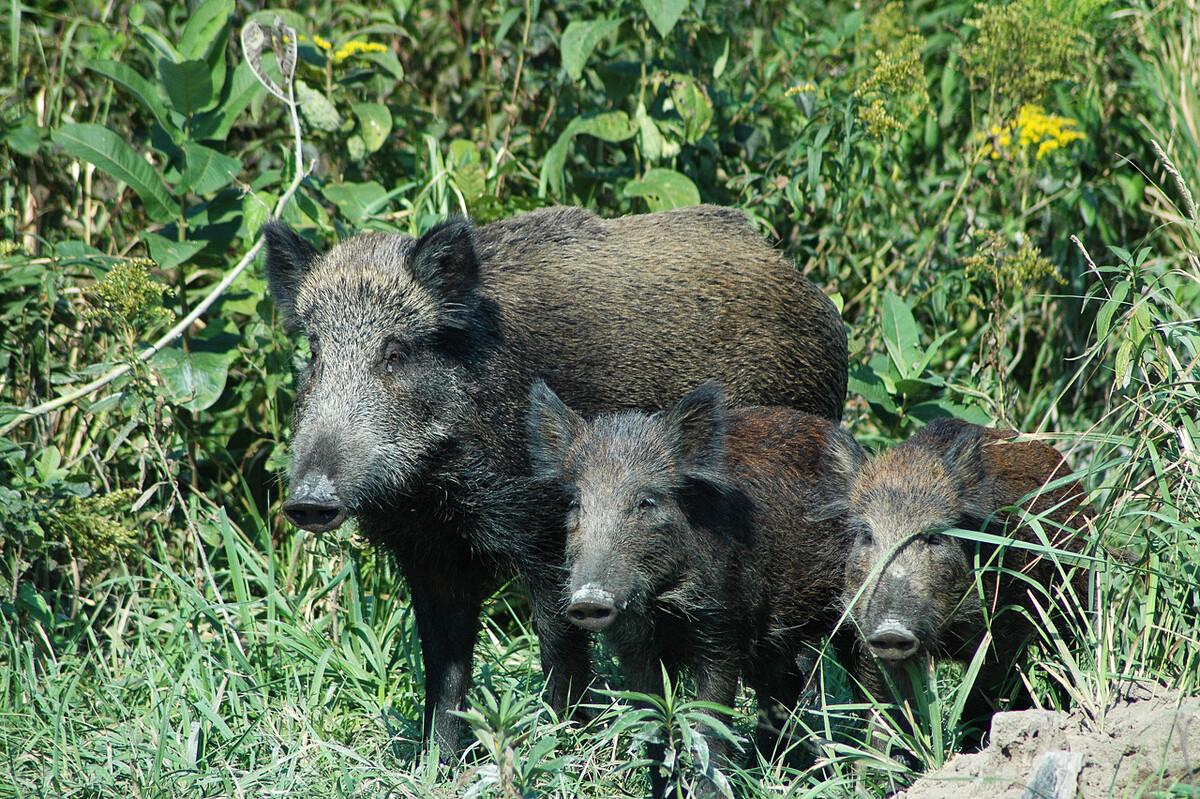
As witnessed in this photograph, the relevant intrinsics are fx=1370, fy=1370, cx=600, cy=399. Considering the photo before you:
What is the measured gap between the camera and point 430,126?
7.04 m

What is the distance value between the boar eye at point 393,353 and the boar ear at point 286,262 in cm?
46

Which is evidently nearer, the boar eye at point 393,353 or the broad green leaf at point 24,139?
the boar eye at point 393,353

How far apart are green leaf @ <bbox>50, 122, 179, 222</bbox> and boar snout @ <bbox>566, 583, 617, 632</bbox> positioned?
300 centimetres

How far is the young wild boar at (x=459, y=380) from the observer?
4.51 meters

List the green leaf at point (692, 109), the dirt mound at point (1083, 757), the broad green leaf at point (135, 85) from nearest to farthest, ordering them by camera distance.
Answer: the dirt mound at point (1083, 757), the broad green leaf at point (135, 85), the green leaf at point (692, 109)

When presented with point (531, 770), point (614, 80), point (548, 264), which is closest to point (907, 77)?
point (614, 80)

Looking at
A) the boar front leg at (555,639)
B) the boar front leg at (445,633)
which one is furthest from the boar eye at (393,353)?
the boar front leg at (555,639)

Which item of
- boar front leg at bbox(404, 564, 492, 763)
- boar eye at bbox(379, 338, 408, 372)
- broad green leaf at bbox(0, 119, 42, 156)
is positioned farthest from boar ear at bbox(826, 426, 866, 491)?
broad green leaf at bbox(0, 119, 42, 156)

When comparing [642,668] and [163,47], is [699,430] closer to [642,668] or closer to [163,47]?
[642,668]

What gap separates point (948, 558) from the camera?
415 centimetres

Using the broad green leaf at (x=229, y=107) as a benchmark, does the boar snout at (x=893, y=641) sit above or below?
below

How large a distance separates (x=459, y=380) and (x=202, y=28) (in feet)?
7.97

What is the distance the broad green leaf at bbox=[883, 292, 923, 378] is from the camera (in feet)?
18.6

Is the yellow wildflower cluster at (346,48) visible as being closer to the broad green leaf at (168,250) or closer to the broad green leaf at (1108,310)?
the broad green leaf at (168,250)
